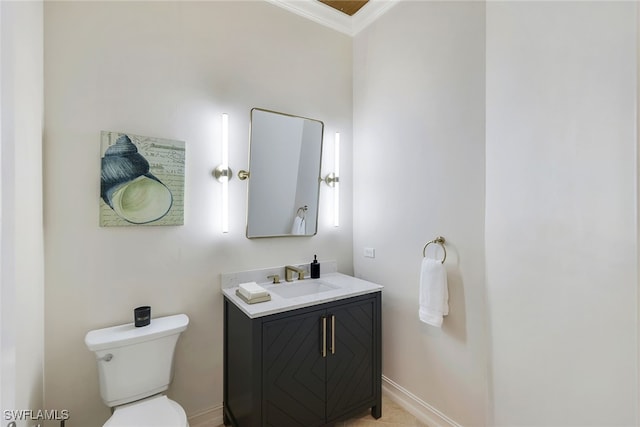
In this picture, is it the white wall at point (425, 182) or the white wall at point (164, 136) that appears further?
the white wall at point (425, 182)

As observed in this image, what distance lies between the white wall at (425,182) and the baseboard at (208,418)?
1201mm

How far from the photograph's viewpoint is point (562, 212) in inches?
50.7

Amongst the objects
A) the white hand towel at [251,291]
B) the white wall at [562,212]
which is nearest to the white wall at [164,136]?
the white hand towel at [251,291]

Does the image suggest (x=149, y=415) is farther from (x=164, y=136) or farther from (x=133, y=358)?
(x=164, y=136)

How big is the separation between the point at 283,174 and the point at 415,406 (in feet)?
6.03

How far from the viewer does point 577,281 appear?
1.25 m

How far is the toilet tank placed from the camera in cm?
142

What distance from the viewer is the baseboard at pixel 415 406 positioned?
181 cm

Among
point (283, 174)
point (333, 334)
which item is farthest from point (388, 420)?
point (283, 174)

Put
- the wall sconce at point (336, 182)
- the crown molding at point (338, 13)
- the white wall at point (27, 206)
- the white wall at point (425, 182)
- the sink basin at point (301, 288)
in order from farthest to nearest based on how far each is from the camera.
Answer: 1. the wall sconce at point (336, 182)
2. the crown molding at point (338, 13)
3. the sink basin at point (301, 288)
4. the white wall at point (425, 182)
5. the white wall at point (27, 206)

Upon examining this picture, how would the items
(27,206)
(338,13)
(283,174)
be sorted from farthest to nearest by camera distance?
(338,13) → (283,174) → (27,206)

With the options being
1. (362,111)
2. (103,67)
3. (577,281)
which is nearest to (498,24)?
(362,111)

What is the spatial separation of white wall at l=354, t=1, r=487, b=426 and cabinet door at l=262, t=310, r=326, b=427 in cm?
69

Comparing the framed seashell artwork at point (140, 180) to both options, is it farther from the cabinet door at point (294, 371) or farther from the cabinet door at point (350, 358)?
the cabinet door at point (350, 358)
